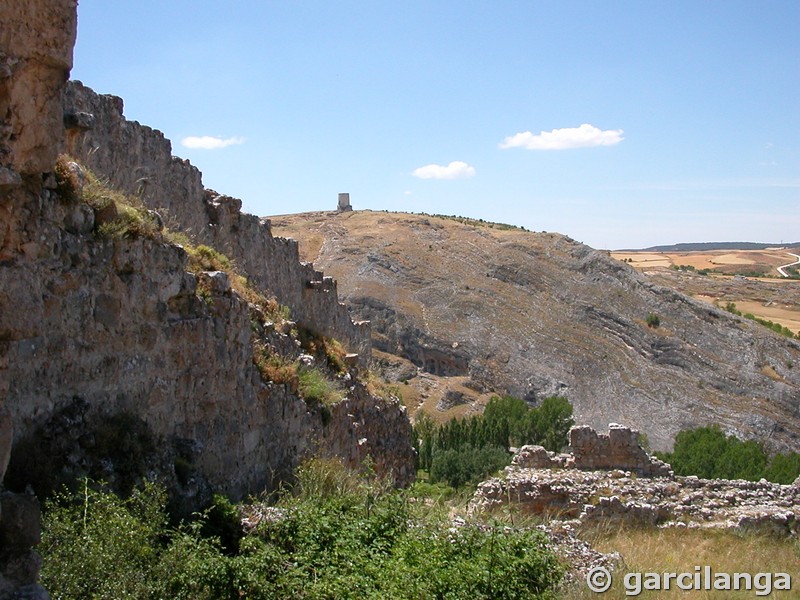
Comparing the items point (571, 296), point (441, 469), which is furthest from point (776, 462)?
point (571, 296)

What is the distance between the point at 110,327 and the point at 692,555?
24.6 ft

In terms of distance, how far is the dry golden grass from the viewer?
23.3 ft

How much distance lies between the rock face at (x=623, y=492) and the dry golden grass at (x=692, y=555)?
2.74ft

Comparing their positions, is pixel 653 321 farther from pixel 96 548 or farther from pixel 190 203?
pixel 96 548

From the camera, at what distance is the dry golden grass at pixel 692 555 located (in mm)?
7102

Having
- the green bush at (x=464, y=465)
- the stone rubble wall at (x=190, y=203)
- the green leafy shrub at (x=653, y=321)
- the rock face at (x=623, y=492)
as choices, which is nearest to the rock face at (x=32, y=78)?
the stone rubble wall at (x=190, y=203)

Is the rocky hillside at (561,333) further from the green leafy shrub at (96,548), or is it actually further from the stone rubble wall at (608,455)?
the green leafy shrub at (96,548)

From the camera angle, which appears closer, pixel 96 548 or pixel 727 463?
pixel 96 548

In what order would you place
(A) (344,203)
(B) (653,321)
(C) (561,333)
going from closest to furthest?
1. (C) (561,333)
2. (B) (653,321)
3. (A) (344,203)

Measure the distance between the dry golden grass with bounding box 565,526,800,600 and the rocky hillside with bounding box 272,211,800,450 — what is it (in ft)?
95.7

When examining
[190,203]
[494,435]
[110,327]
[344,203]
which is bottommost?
[494,435]

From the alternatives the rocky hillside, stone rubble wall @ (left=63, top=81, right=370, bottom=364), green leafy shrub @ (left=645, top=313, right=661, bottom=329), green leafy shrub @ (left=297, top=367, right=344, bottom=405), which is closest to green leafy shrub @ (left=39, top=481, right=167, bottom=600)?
stone rubble wall @ (left=63, top=81, right=370, bottom=364)

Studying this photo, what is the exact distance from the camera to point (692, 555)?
970 centimetres

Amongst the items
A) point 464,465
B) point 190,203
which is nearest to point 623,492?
point 190,203
